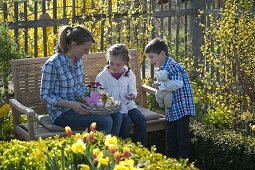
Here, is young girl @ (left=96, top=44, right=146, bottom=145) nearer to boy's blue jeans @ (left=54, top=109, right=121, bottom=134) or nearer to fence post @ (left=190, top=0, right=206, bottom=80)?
boy's blue jeans @ (left=54, top=109, right=121, bottom=134)

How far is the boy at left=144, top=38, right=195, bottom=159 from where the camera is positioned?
556 centimetres

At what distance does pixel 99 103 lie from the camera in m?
5.31

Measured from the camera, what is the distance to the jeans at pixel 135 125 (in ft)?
18.4

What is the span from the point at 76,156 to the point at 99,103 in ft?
5.98

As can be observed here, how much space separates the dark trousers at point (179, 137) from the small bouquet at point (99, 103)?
26.8 inches

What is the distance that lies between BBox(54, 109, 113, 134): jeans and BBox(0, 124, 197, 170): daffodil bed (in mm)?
1149

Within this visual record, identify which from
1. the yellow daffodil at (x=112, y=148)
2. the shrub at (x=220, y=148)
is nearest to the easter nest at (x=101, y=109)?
the shrub at (x=220, y=148)

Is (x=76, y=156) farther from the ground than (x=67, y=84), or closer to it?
closer to it

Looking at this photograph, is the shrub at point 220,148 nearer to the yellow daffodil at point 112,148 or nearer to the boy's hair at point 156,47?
the boy's hair at point 156,47

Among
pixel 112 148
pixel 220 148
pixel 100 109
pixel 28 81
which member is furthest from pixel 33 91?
pixel 112 148

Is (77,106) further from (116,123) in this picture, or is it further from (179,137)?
(179,137)

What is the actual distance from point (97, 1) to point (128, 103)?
6.50 ft

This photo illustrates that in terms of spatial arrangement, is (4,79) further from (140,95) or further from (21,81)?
(140,95)

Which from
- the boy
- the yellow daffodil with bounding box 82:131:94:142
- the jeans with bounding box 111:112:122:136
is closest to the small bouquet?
the jeans with bounding box 111:112:122:136
